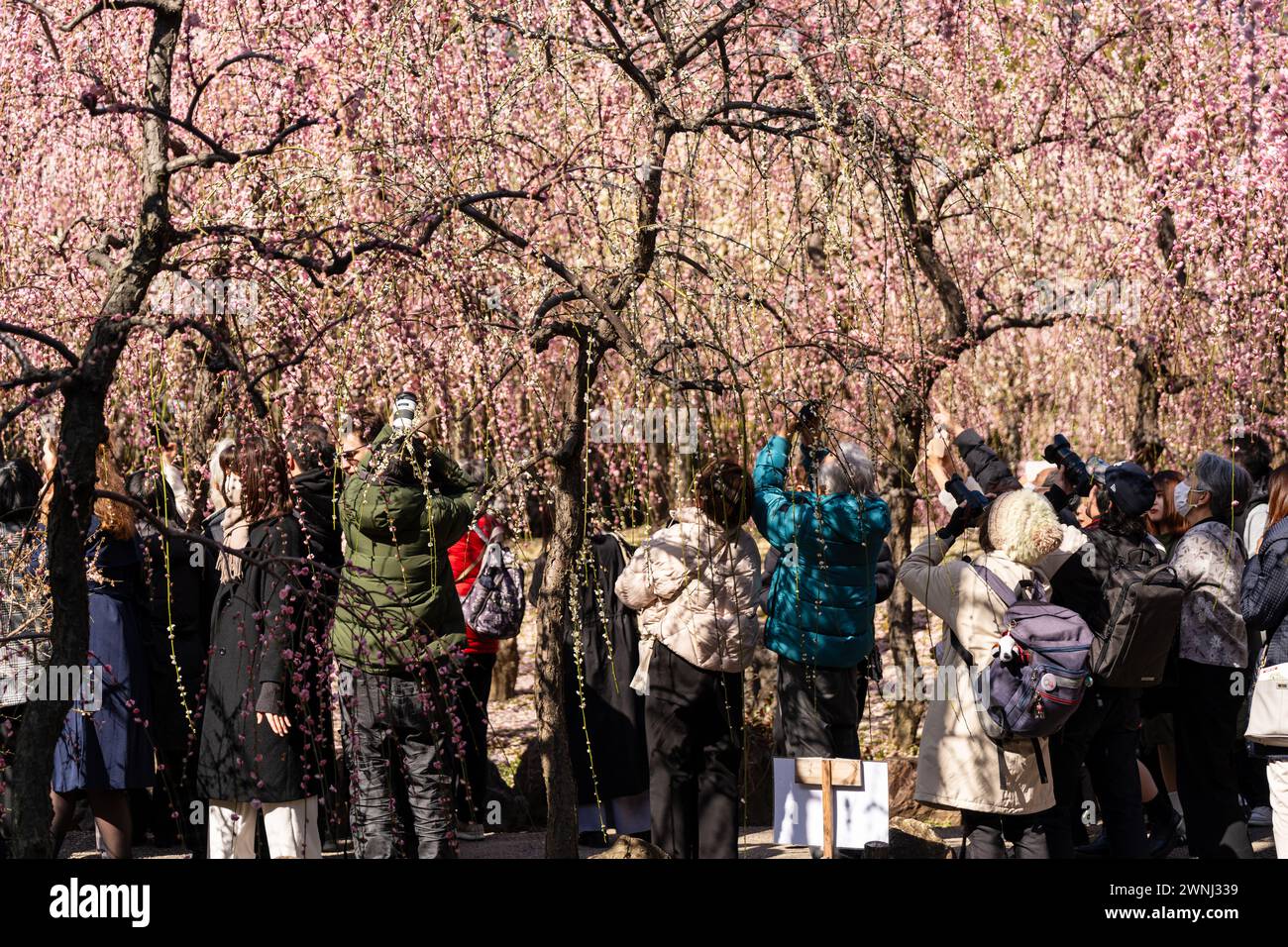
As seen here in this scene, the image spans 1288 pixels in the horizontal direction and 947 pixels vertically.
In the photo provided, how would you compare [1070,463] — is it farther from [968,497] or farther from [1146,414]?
[1146,414]

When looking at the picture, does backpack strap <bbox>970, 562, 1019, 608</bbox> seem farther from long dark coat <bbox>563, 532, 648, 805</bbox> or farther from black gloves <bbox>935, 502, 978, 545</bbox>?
long dark coat <bbox>563, 532, 648, 805</bbox>

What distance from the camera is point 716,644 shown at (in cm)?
548

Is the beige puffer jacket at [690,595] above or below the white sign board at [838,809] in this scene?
above

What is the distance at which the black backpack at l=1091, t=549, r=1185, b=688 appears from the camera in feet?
17.7

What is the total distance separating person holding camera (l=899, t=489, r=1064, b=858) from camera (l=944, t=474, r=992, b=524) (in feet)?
0.69

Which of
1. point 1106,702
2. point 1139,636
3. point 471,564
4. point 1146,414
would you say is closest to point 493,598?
point 471,564

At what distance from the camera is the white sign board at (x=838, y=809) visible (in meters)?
4.96

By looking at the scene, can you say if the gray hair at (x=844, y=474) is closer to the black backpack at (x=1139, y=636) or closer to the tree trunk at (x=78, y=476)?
the black backpack at (x=1139, y=636)

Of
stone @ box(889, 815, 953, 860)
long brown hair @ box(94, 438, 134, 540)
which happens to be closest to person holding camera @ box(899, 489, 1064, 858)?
stone @ box(889, 815, 953, 860)

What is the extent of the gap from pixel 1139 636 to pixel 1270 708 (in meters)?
0.54

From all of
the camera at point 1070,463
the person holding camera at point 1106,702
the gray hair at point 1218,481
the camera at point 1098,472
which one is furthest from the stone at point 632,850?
the gray hair at point 1218,481

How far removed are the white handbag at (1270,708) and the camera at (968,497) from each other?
111 centimetres

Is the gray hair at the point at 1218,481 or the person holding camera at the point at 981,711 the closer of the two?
the person holding camera at the point at 981,711

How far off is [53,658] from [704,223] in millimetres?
7143
